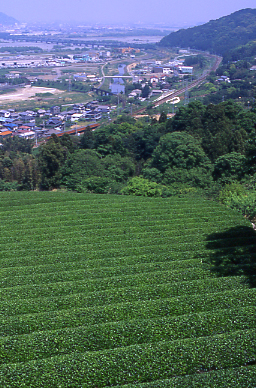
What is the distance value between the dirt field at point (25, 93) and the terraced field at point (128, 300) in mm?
63338

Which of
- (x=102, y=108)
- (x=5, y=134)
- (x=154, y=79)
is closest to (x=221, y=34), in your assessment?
(x=154, y=79)

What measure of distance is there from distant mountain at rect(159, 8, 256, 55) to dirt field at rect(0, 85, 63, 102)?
2851 inches

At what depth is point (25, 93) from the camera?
254 ft

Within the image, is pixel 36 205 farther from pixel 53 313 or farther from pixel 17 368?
pixel 17 368

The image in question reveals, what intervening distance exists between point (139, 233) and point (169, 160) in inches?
516

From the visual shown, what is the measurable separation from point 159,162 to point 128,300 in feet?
62.3

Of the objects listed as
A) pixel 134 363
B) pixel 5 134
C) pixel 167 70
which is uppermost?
pixel 167 70

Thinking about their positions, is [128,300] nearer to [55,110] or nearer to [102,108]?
[55,110]

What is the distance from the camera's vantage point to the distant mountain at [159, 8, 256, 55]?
128613mm

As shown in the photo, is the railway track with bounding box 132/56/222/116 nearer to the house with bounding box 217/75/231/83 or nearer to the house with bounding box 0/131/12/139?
the house with bounding box 217/75/231/83

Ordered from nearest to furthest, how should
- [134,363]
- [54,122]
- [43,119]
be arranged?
[134,363] → [54,122] → [43,119]

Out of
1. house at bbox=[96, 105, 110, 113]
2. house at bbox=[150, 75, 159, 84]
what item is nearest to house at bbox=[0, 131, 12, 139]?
house at bbox=[96, 105, 110, 113]

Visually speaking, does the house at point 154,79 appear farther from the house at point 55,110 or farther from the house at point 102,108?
the house at point 55,110

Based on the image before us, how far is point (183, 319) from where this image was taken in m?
8.44
